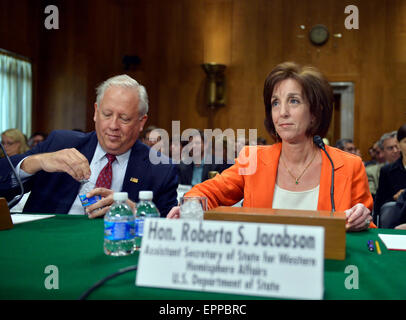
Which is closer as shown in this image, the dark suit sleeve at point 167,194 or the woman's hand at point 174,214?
the woman's hand at point 174,214

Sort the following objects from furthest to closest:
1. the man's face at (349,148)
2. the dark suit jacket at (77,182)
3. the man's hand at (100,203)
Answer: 1. the man's face at (349,148)
2. the dark suit jacket at (77,182)
3. the man's hand at (100,203)

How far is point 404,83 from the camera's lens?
7.92 metres

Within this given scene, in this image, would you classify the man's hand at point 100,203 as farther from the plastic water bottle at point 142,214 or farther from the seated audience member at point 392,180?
the seated audience member at point 392,180

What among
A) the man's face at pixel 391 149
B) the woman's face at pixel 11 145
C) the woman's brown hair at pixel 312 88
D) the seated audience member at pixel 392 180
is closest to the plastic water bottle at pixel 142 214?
the woman's brown hair at pixel 312 88

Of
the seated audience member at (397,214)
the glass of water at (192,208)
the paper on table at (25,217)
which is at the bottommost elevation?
the seated audience member at (397,214)

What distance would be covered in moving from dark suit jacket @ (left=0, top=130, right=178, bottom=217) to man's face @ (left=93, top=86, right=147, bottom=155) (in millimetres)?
88

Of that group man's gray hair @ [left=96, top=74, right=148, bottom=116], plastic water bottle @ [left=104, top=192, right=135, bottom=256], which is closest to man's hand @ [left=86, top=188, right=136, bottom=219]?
plastic water bottle @ [left=104, top=192, right=135, bottom=256]

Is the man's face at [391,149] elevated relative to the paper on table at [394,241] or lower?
elevated

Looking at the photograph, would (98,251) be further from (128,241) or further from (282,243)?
(282,243)

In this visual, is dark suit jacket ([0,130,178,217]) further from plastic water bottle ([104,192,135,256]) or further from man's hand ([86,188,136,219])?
plastic water bottle ([104,192,135,256])

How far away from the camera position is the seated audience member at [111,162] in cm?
208

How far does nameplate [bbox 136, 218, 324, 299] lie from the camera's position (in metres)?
0.85
